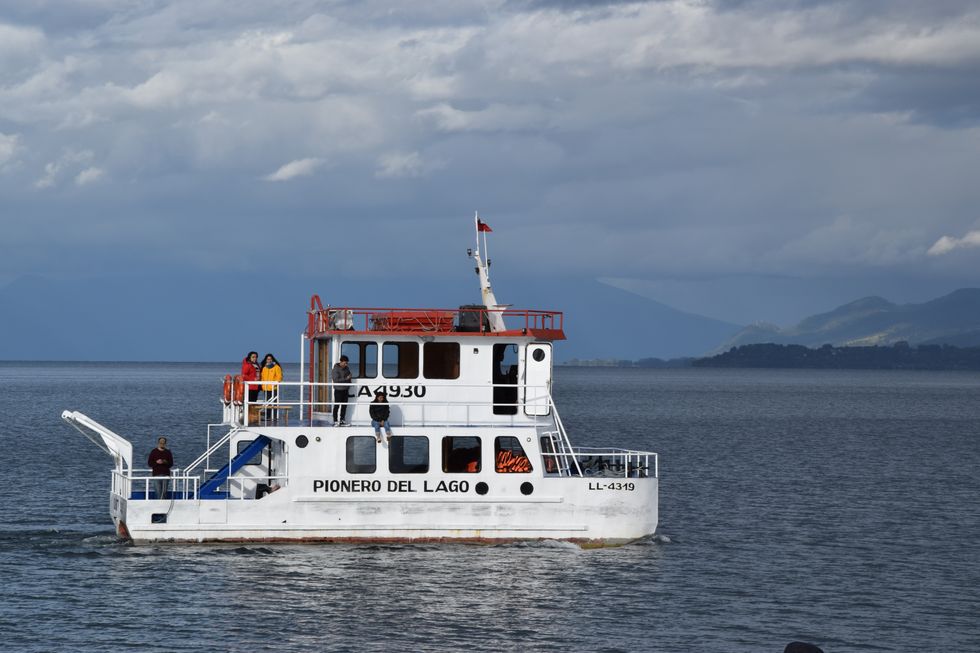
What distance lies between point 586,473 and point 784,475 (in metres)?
24.9

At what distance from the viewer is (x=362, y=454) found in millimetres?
29875

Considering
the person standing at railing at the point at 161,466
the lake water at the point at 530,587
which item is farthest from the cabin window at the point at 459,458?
the person standing at railing at the point at 161,466

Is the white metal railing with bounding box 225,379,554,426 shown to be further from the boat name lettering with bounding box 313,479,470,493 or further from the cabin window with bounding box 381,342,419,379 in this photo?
the boat name lettering with bounding box 313,479,470,493

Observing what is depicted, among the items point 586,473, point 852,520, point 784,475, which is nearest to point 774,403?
point 784,475

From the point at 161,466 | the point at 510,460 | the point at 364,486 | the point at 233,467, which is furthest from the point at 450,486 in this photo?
the point at 161,466

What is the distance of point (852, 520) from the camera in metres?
39.5

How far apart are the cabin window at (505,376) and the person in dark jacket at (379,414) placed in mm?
2601

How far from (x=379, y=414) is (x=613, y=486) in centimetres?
531

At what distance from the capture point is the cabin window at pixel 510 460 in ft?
98.2

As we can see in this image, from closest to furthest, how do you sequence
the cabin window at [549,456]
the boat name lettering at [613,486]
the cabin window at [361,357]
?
the boat name lettering at [613,486]
the cabin window at [549,456]
the cabin window at [361,357]

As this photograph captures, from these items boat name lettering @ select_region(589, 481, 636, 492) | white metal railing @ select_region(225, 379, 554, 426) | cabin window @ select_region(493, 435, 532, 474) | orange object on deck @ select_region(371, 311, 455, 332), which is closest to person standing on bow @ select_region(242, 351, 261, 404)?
white metal railing @ select_region(225, 379, 554, 426)

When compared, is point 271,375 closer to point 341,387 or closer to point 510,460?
point 341,387

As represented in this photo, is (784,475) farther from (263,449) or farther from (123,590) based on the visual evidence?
(123,590)

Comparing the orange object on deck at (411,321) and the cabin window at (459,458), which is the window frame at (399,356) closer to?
the orange object on deck at (411,321)
